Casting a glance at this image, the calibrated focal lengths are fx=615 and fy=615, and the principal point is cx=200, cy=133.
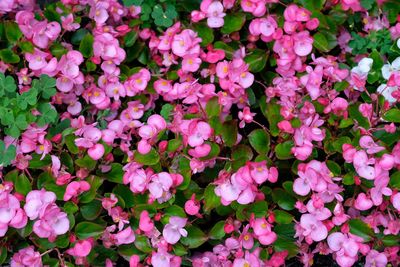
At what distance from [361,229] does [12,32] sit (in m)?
1.05

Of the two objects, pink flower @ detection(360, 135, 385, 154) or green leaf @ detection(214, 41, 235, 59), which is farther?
green leaf @ detection(214, 41, 235, 59)

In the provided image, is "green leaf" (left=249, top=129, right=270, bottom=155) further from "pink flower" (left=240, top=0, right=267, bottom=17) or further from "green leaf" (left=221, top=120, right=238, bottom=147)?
"pink flower" (left=240, top=0, right=267, bottom=17)

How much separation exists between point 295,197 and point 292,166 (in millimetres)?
78

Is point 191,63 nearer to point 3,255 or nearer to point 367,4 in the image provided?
point 367,4

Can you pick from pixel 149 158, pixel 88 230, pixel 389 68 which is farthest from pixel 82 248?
pixel 389 68

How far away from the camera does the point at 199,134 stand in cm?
148

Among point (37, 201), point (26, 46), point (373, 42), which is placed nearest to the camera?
point (37, 201)

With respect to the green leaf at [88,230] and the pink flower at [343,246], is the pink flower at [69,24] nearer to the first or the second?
the green leaf at [88,230]

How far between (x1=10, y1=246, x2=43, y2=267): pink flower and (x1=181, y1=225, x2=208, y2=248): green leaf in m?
0.35

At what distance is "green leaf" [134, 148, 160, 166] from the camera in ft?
4.95

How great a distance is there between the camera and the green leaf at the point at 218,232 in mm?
1531

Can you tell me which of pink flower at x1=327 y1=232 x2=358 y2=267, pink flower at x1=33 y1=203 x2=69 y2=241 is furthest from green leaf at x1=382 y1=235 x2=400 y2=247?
pink flower at x1=33 y1=203 x2=69 y2=241

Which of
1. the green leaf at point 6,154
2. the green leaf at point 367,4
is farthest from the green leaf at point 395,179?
the green leaf at point 6,154

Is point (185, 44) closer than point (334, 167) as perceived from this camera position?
No
